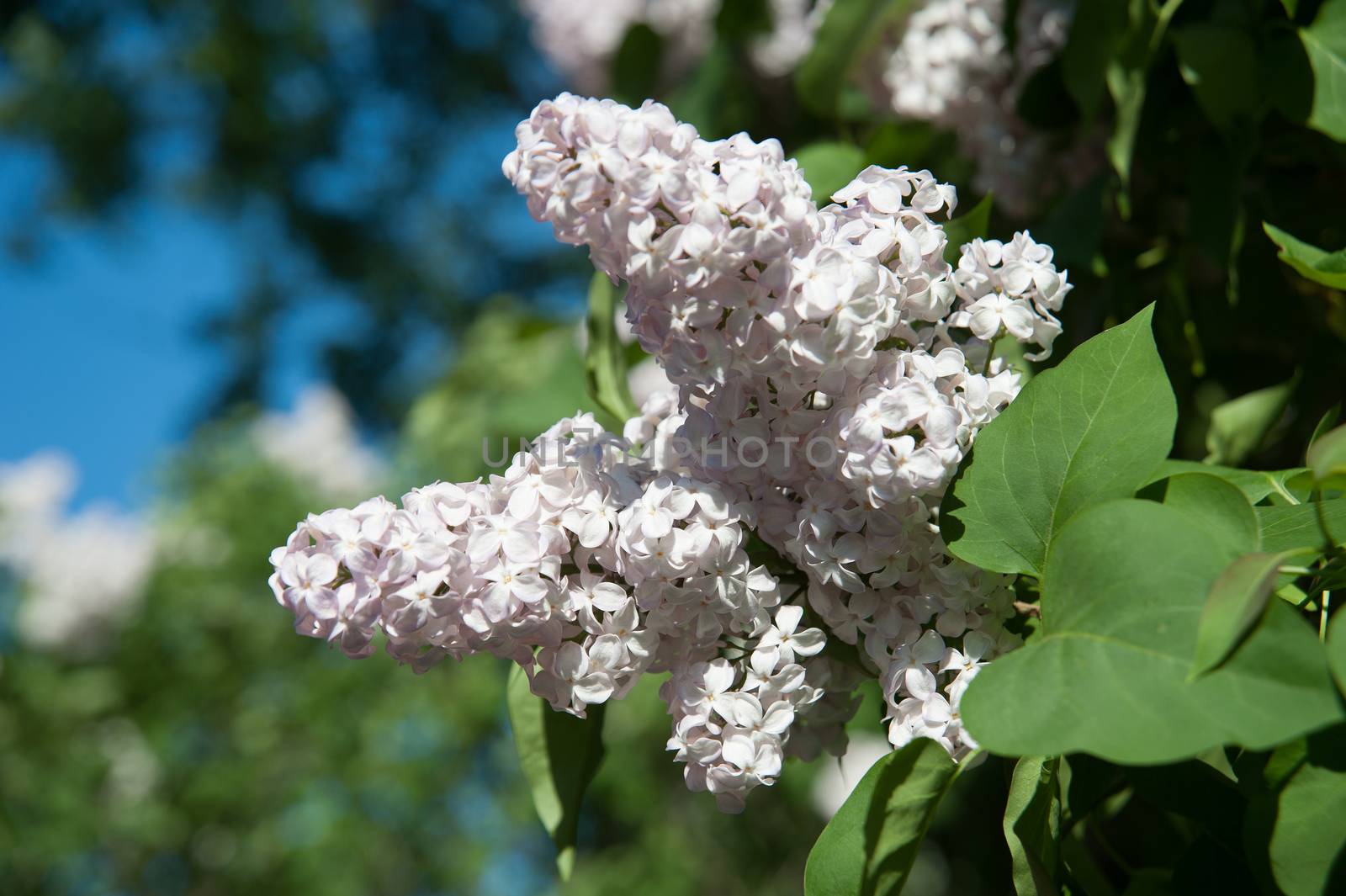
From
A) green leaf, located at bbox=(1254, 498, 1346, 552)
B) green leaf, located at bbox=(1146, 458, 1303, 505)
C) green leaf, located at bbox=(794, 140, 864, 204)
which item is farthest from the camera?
green leaf, located at bbox=(794, 140, 864, 204)

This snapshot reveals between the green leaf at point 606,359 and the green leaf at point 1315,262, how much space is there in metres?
0.49

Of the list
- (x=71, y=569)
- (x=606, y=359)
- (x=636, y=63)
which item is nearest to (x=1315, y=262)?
(x=606, y=359)

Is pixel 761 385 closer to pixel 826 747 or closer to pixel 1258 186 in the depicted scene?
pixel 826 747

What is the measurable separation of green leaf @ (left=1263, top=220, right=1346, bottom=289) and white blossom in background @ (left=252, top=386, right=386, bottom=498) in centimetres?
446

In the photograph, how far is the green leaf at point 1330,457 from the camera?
1.40ft

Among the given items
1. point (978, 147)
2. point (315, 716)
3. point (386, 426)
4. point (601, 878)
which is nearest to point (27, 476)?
point (386, 426)

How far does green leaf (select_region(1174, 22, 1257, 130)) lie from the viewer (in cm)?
87

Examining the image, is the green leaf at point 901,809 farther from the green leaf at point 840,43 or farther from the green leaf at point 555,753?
the green leaf at point 840,43

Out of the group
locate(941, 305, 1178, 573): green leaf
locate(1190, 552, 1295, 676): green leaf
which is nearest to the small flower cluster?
locate(941, 305, 1178, 573): green leaf

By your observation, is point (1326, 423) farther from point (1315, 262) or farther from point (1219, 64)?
point (1219, 64)

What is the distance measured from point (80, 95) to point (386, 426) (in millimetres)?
2007

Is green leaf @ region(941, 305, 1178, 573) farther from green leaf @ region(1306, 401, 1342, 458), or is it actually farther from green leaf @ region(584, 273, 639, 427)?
green leaf @ region(584, 273, 639, 427)

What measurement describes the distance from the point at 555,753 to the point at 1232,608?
1.73ft

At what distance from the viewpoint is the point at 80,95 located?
4.86 m
